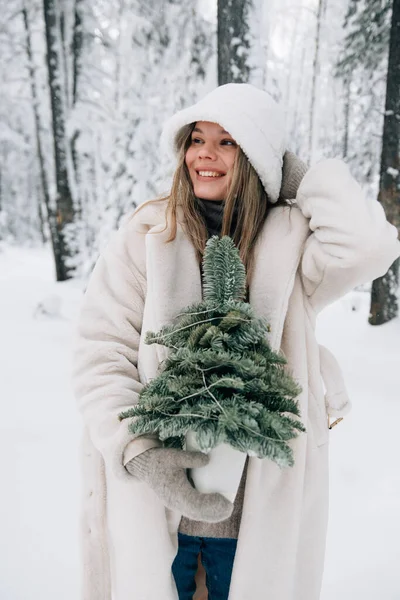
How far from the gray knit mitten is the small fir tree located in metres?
0.07

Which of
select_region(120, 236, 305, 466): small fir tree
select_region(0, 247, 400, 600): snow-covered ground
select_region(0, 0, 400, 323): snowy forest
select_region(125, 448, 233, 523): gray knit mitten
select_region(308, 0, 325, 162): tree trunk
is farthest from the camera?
select_region(308, 0, 325, 162): tree trunk

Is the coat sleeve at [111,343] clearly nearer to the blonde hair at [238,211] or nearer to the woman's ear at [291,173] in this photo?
the blonde hair at [238,211]

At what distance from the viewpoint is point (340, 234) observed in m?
1.39

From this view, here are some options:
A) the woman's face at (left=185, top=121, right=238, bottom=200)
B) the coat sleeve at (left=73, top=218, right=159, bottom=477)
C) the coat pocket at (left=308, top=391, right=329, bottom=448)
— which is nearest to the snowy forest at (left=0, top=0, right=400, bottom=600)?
the woman's face at (left=185, top=121, right=238, bottom=200)

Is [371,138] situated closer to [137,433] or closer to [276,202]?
[276,202]

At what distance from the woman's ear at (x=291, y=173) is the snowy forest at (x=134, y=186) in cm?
52

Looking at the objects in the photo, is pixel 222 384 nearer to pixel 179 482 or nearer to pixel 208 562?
pixel 179 482

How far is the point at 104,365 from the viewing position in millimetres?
1412

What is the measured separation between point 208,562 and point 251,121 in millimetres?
1541

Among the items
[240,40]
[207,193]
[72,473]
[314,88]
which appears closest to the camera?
[207,193]

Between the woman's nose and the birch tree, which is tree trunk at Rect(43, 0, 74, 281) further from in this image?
the woman's nose

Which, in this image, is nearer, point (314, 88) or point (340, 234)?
point (340, 234)

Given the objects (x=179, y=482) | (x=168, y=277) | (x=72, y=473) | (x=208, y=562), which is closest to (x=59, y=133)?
(x=72, y=473)

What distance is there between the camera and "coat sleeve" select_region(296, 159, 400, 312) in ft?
4.53
